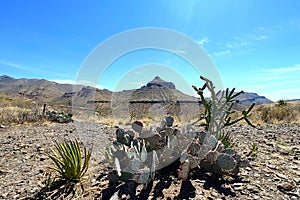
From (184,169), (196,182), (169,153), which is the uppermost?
(169,153)

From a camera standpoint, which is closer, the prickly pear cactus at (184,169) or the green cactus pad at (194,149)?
the prickly pear cactus at (184,169)

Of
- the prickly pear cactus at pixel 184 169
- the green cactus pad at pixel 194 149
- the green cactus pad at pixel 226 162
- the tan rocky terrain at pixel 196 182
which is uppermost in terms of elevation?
the green cactus pad at pixel 194 149

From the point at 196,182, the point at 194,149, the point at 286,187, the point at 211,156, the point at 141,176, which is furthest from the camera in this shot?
the point at 194,149

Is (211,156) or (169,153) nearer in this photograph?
(211,156)

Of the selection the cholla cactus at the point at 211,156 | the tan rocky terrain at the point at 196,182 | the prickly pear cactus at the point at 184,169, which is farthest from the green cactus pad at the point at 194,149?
the prickly pear cactus at the point at 184,169

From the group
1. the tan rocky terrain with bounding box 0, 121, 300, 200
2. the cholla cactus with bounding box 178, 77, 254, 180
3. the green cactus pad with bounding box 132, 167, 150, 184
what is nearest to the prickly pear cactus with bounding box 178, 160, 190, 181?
the cholla cactus with bounding box 178, 77, 254, 180

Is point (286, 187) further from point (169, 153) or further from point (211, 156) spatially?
point (169, 153)

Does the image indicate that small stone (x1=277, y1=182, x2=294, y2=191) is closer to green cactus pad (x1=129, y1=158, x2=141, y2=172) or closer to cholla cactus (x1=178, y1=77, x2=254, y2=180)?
cholla cactus (x1=178, y1=77, x2=254, y2=180)

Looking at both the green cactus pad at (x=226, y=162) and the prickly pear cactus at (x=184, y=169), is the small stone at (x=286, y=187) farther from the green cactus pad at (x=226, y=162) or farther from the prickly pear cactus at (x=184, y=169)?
the prickly pear cactus at (x=184, y=169)

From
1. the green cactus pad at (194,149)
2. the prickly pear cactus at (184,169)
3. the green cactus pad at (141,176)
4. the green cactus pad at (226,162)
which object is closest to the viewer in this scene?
the green cactus pad at (141,176)

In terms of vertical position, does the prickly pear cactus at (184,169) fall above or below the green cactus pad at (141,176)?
above

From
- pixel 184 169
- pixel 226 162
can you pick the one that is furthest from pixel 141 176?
pixel 226 162

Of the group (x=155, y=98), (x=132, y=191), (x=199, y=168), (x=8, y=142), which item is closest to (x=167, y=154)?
(x=199, y=168)

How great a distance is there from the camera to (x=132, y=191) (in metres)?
2.96
